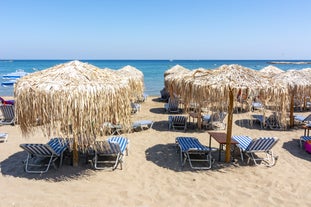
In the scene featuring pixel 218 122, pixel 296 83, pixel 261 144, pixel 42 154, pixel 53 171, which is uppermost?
pixel 296 83

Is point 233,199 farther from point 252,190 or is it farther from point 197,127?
point 197,127

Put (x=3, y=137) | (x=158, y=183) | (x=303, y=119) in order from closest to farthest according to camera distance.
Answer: (x=158, y=183), (x=3, y=137), (x=303, y=119)

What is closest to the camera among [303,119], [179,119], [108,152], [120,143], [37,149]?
[37,149]

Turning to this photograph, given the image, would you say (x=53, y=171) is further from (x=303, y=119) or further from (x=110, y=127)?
(x=303, y=119)

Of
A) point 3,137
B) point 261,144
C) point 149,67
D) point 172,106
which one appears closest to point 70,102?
point 261,144

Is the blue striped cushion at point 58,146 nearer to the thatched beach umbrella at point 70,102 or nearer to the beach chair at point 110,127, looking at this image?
the thatched beach umbrella at point 70,102

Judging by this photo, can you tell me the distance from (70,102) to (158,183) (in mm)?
2278

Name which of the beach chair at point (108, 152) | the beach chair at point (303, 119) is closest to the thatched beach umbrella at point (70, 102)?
the beach chair at point (108, 152)

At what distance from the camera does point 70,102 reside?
14.1ft

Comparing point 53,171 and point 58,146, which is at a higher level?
point 58,146

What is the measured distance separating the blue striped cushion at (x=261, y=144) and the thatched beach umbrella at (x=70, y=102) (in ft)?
9.66

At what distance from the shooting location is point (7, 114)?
364 inches

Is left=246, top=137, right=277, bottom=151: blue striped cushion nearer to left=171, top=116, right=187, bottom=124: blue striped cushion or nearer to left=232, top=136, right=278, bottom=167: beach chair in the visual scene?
left=232, top=136, right=278, bottom=167: beach chair

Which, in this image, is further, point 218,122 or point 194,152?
point 218,122
